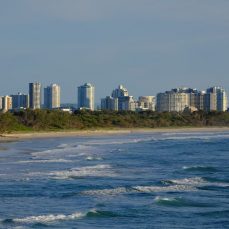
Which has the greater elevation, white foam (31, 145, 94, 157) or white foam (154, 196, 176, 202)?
white foam (31, 145, 94, 157)

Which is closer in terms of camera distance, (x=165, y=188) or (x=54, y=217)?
(x=54, y=217)

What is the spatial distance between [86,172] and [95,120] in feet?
317

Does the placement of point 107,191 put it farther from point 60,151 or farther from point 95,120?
point 95,120

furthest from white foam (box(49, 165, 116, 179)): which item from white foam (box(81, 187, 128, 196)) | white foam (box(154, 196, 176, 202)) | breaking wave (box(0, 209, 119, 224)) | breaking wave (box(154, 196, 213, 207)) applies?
breaking wave (box(0, 209, 119, 224))

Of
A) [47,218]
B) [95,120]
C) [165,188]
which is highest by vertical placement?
[95,120]

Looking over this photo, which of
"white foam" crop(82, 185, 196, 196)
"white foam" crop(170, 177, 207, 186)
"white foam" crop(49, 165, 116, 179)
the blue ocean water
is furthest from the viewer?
"white foam" crop(49, 165, 116, 179)

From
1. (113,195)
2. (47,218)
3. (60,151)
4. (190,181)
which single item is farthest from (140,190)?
(60,151)

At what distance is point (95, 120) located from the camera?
136m

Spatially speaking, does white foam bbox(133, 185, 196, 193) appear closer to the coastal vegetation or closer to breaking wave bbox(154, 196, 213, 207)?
breaking wave bbox(154, 196, 213, 207)

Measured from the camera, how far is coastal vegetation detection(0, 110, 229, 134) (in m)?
114

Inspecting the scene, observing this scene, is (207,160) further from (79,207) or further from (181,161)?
(79,207)

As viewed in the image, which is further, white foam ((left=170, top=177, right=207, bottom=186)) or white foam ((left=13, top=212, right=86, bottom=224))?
white foam ((left=170, top=177, right=207, bottom=186))

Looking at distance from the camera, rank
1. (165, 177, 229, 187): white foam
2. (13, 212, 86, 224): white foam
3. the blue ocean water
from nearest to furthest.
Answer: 1. (13, 212, 86, 224): white foam
2. the blue ocean water
3. (165, 177, 229, 187): white foam

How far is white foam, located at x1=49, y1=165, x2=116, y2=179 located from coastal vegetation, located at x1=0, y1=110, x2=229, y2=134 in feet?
189
